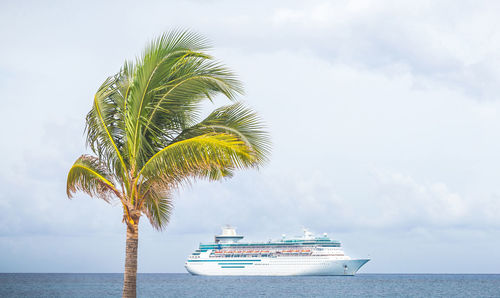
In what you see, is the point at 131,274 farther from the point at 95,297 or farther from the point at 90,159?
the point at 95,297

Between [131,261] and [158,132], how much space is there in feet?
6.03

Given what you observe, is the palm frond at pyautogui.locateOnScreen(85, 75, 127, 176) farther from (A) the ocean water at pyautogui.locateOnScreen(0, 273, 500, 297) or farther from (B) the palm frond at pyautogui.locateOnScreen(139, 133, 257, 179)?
(A) the ocean water at pyautogui.locateOnScreen(0, 273, 500, 297)

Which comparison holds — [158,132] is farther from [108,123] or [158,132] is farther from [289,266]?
[289,266]

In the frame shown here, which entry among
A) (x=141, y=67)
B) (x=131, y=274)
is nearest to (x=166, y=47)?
(x=141, y=67)

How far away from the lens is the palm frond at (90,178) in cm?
829

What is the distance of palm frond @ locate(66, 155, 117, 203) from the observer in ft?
27.2

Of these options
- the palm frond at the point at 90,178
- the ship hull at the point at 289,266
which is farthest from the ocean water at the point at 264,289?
the palm frond at the point at 90,178

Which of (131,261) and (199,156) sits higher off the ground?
(199,156)

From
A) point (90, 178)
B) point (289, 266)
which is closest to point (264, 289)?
point (289, 266)

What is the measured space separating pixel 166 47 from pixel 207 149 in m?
1.58

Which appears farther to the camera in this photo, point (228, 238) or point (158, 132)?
point (228, 238)

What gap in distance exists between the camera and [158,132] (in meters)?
8.49

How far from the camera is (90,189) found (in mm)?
8664

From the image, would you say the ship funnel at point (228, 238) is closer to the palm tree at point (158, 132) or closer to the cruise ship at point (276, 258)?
the cruise ship at point (276, 258)
